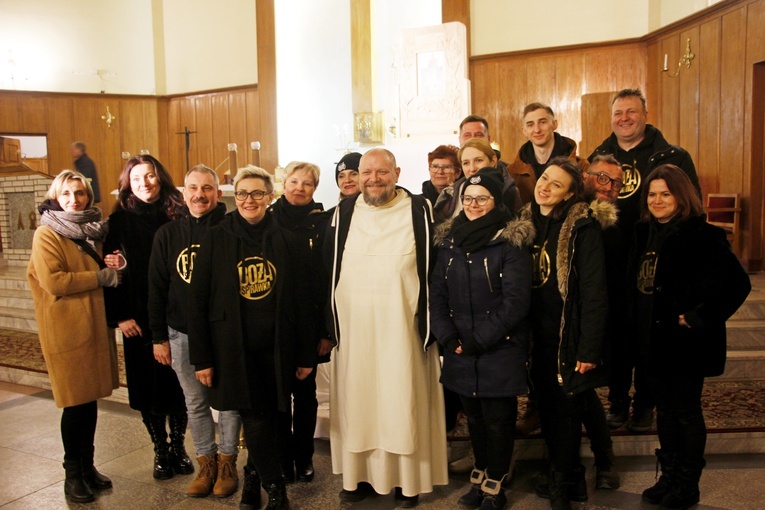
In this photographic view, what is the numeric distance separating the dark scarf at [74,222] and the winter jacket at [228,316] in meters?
0.70

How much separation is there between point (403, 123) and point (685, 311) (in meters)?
5.16

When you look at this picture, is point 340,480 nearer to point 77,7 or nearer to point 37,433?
point 37,433

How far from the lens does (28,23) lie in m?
11.2

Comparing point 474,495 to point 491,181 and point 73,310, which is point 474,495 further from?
point 73,310

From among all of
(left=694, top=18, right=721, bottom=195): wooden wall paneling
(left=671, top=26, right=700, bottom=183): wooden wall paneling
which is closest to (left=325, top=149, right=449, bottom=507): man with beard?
(left=694, top=18, right=721, bottom=195): wooden wall paneling

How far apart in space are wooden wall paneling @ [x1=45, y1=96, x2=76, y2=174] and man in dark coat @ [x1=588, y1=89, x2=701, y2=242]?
435 inches

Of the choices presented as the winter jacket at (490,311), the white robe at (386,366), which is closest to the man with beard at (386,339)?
the white robe at (386,366)

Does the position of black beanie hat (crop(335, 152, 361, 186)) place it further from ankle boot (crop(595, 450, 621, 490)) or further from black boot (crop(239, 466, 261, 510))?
ankle boot (crop(595, 450, 621, 490))

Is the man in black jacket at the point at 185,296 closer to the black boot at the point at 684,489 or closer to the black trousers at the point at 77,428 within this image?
the black trousers at the point at 77,428

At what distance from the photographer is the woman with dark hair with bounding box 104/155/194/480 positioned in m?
2.95

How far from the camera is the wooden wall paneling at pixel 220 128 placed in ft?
37.9

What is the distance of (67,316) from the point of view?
2857 millimetres

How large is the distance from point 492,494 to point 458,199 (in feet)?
4.20

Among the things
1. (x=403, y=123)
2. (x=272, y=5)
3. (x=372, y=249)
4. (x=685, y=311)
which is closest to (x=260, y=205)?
(x=372, y=249)
